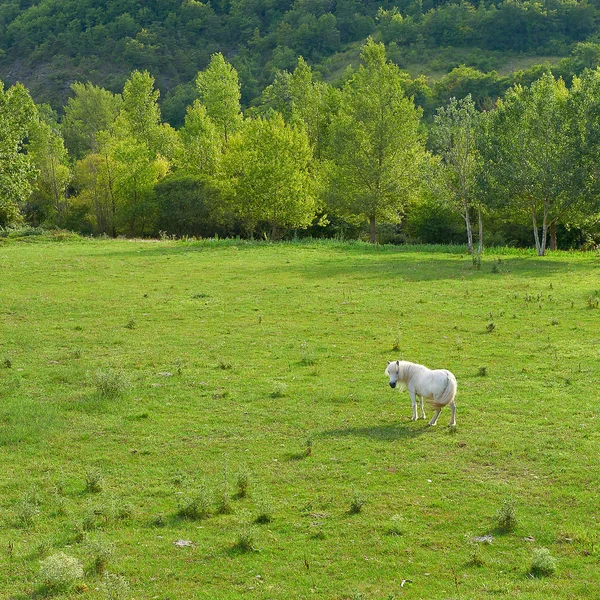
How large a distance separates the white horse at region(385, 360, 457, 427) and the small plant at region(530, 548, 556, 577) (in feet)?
18.5

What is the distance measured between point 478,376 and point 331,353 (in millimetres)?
5299

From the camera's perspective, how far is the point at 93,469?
1363cm

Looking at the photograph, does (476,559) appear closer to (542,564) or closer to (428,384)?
(542,564)

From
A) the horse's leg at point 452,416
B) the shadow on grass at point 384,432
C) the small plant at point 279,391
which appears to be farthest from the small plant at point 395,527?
the small plant at point 279,391

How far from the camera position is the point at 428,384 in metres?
15.8

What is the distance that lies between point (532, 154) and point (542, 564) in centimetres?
4224

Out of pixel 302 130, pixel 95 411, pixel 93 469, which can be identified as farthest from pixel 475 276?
pixel 302 130

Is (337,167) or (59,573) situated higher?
(337,167)

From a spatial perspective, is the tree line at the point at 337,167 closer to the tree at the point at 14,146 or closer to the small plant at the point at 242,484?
the tree at the point at 14,146

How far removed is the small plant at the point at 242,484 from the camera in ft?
42.2

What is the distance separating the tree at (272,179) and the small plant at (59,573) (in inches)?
2091

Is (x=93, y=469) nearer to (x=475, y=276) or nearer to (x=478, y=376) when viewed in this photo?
(x=478, y=376)

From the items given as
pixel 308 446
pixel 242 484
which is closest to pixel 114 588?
pixel 242 484

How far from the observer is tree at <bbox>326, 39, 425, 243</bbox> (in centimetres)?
5806
